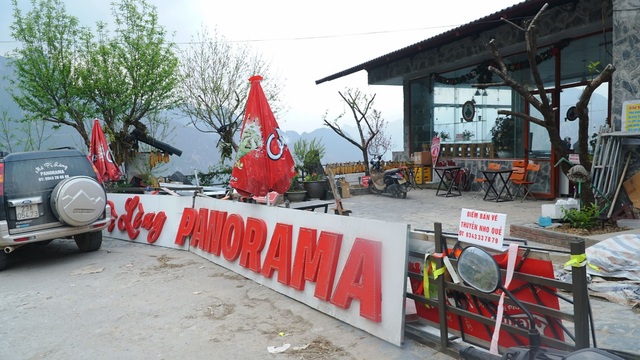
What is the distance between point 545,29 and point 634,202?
5179 millimetres

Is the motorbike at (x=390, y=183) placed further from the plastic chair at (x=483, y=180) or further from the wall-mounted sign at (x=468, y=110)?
the wall-mounted sign at (x=468, y=110)

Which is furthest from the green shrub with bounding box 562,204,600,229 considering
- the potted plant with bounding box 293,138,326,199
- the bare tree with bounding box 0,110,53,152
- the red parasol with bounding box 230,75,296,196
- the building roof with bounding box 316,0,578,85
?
the bare tree with bounding box 0,110,53,152

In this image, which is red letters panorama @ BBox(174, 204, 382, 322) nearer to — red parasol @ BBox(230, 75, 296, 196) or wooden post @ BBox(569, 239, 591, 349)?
red parasol @ BBox(230, 75, 296, 196)

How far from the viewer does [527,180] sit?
11.9 metres

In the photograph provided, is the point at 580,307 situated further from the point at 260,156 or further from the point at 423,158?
the point at 423,158

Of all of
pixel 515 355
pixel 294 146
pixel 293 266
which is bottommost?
pixel 293 266

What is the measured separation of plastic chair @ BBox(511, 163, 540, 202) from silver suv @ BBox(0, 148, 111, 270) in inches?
372

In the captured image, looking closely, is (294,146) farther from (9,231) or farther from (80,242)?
(9,231)

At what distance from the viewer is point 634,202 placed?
7562 millimetres

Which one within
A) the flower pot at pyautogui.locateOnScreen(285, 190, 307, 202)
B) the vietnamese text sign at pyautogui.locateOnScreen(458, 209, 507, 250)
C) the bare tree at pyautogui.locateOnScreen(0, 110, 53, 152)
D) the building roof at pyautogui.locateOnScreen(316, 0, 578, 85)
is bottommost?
the flower pot at pyautogui.locateOnScreen(285, 190, 307, 202)

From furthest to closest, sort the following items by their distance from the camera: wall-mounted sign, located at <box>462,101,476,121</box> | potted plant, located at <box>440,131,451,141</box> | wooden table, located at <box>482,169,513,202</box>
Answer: potted plant, located at <box>440,131,451,141</box> < wall-mounted sign, located at <box>462,101,476,121</box> < wooden table, located at <box>482,169,513,202</box>

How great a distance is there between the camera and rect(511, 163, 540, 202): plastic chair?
1160cm

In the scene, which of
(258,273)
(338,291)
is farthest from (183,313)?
(338,291)

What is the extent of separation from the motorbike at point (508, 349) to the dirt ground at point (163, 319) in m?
1.49
